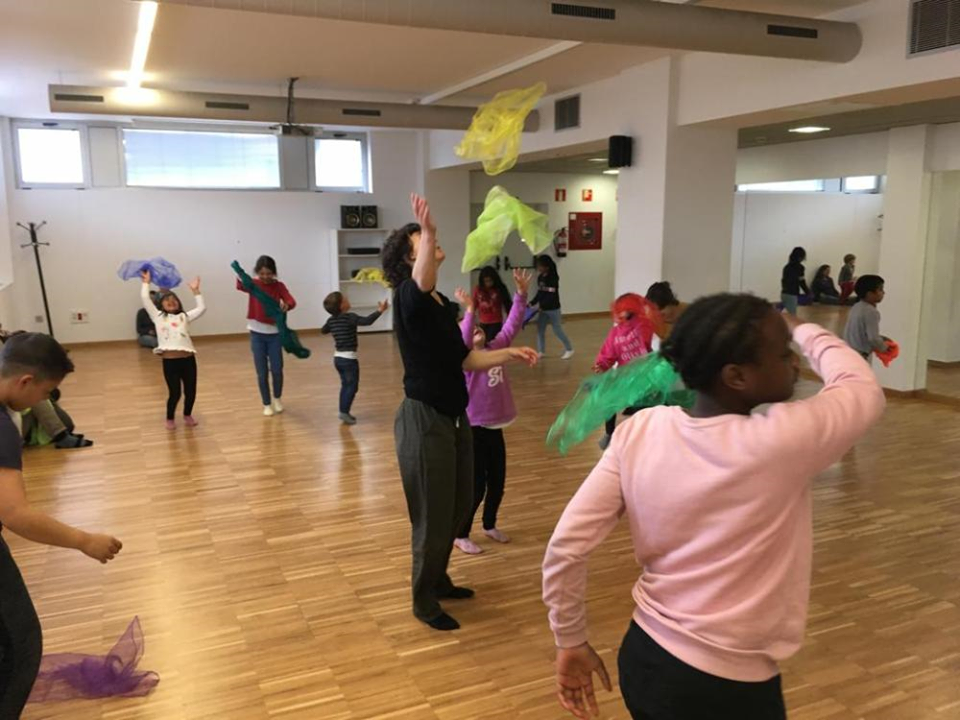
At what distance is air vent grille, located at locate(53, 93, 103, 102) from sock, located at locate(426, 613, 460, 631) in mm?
7067

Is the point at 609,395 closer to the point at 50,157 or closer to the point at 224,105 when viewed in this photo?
the point at 224,105

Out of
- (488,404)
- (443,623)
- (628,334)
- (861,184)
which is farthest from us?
(861,184)

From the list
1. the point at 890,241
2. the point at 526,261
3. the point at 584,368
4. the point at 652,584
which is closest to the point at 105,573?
the point at 652,584

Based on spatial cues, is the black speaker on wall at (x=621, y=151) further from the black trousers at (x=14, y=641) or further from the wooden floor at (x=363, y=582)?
the black trousers at (x=14, y=641)

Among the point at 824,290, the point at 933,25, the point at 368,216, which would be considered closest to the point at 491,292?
the point at 933,25

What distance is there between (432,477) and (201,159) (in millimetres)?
10943

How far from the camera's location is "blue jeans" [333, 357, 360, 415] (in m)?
6.96

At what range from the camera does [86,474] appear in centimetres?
564

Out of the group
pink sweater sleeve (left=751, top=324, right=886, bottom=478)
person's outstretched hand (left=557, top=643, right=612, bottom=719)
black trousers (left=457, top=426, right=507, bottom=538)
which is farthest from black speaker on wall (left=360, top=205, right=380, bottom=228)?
pink sweater sleeve (left=751, top=324, right=886, bottom=478)

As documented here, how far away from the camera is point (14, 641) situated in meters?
1.98

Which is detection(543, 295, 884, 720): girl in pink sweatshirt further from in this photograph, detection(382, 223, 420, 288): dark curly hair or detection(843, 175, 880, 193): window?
detection(843, 175, 880, 193): window

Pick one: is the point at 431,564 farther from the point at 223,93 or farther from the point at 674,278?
the point at 223,93

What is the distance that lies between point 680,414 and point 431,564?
6.84 ft

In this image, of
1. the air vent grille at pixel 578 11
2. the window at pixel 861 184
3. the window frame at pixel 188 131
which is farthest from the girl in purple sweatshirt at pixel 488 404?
the window at pixel 861 184
